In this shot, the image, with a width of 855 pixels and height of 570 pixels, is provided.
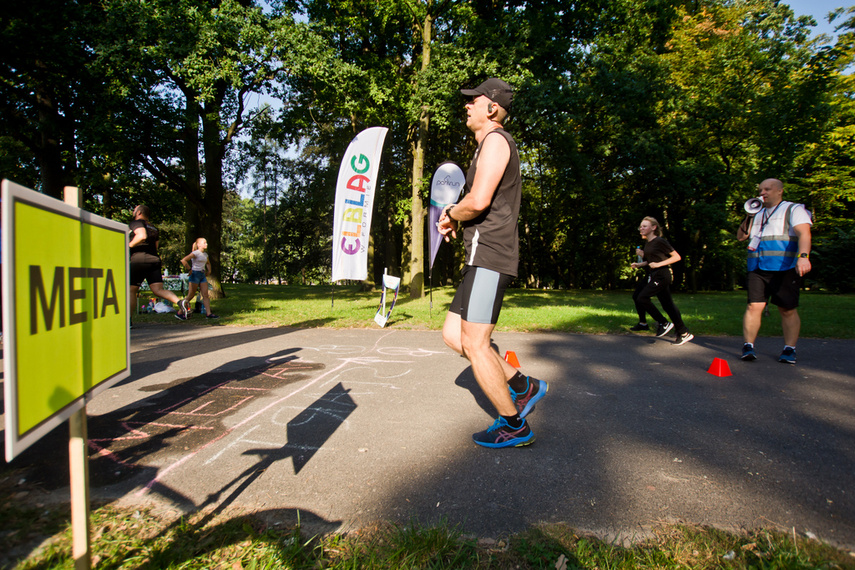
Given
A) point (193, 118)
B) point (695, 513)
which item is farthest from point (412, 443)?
point (193, 118)

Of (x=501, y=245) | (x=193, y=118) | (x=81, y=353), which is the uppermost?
(x=193, y=118)

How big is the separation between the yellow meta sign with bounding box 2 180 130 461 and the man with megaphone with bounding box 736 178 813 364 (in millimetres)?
6148

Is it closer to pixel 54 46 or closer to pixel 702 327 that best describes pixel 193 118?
pixel 54 46

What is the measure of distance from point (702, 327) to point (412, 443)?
24.8 feet

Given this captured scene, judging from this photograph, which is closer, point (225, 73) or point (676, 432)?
point (676, 432)

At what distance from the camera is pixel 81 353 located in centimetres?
154

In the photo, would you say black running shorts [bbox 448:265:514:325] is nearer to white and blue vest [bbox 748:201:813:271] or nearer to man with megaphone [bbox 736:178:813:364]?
man with megaphone [bbox 736:178:813:364]

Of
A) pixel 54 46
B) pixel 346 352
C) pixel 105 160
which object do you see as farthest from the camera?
pixel 105 160

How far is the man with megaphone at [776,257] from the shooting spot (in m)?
5.11

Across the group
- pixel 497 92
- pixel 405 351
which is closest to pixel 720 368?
pixel 405 351

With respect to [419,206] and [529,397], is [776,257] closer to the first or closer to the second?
[529,397]

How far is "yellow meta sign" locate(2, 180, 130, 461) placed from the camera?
1.16 metres

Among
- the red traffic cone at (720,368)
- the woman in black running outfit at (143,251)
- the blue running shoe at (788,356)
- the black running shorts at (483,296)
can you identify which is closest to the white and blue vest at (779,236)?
the blue running shoe at (788,356)

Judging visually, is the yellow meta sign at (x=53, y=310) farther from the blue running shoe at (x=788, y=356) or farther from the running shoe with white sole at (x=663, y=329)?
the running shoe with white sole at (x=663, y=329)
